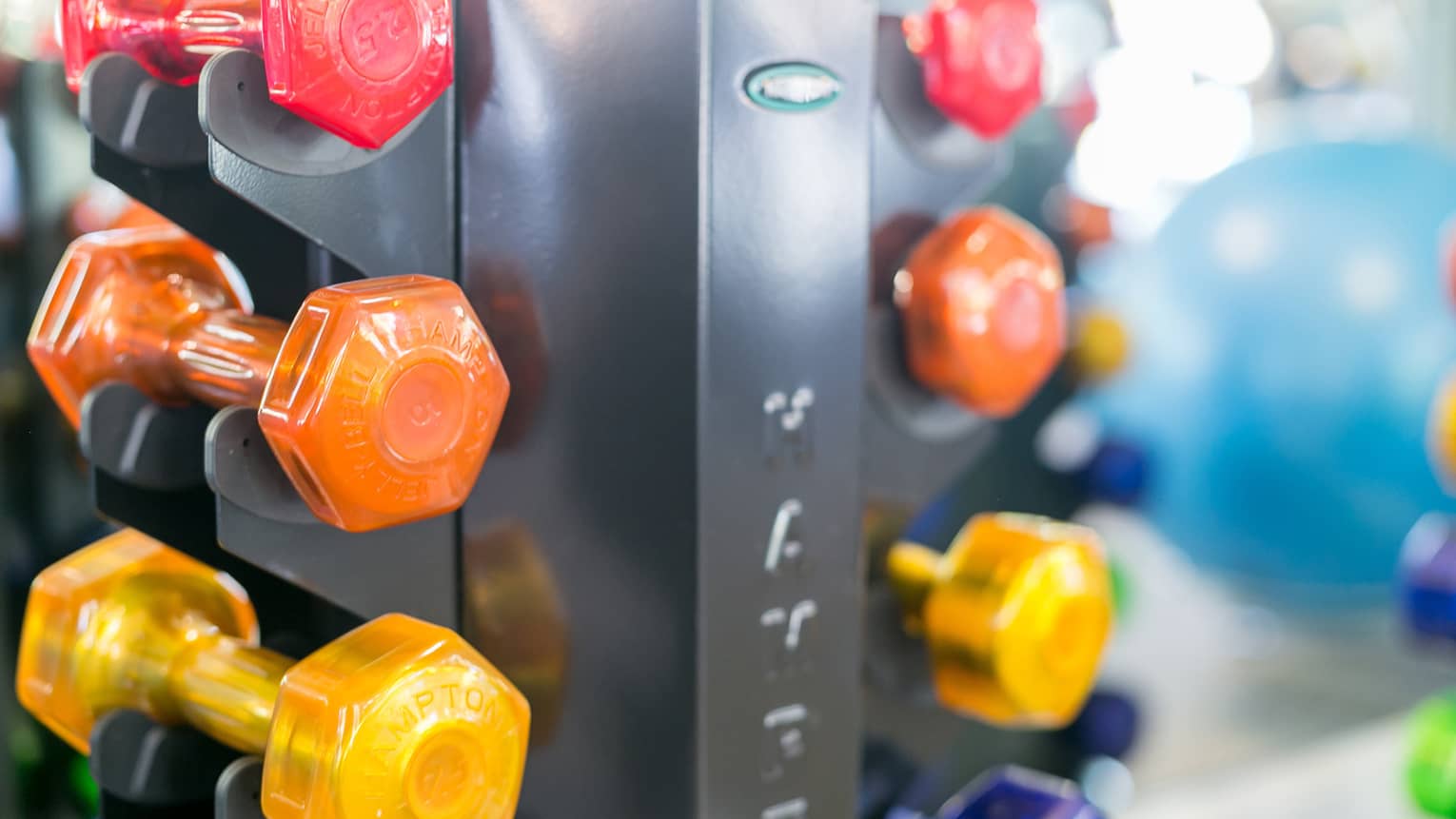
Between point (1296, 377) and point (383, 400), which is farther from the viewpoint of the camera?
point (1296, 377)

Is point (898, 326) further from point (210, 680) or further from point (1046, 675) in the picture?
point (210, 680)

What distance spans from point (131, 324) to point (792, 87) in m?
0.25

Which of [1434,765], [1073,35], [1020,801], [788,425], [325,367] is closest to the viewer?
[325,367]

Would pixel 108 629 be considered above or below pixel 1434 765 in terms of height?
above

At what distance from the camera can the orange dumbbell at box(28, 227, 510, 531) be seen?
15.2 inches

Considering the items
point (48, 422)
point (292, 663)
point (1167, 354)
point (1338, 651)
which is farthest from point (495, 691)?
point (1338, 651)

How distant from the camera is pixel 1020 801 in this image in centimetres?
59

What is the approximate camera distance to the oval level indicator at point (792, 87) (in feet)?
1.50

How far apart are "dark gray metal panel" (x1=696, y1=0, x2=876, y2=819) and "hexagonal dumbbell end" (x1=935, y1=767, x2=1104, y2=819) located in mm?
105

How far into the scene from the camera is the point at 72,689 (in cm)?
49

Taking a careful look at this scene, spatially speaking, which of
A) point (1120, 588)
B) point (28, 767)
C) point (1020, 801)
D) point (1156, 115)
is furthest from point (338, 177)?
point (1156, 115)

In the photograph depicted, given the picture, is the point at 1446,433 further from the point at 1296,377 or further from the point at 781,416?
the point at 781,416

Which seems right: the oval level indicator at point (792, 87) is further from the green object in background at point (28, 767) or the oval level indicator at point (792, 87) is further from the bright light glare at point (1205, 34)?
the bright light glare at point (1205, 34)

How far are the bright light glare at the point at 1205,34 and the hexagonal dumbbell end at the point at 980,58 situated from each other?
9.00ft
